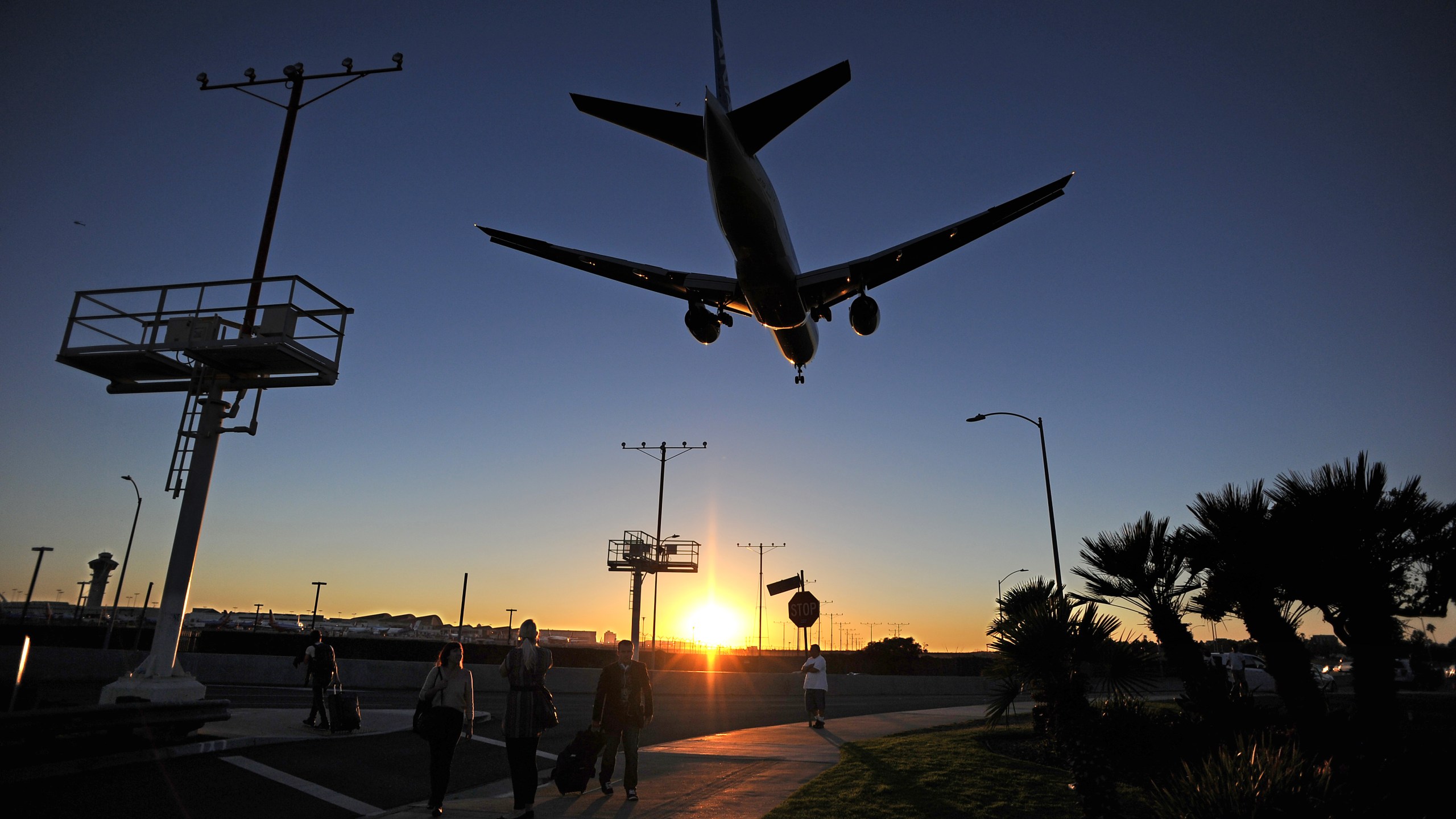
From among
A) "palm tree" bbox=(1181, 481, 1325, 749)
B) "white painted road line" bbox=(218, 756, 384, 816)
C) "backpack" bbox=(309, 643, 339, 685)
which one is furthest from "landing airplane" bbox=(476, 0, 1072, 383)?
"white painted road line" bbox=(218, 756, 384, 816)

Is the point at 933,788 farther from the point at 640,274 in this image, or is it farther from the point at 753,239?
the point at 640,274

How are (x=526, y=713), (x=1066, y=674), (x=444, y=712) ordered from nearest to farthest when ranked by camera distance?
(x=1066, y=674) → (x=526, y=713) → (x=444, y=712)

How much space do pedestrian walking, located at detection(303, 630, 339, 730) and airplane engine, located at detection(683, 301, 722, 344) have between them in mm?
11040

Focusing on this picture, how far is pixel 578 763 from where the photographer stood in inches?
345

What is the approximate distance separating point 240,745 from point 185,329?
26.1 ft

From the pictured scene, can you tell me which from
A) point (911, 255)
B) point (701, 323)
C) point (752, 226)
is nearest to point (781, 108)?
point (752, 226)

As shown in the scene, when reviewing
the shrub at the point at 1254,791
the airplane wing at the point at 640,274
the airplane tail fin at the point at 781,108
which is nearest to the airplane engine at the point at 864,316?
the airplane wing at the point at 640,274

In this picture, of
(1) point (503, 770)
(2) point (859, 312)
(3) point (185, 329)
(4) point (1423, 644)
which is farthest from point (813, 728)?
(3) point (185, 329)

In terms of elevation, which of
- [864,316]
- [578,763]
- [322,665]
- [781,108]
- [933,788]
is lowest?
[933,788]

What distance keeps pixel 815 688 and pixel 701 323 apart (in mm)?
9522

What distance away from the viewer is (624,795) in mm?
8820

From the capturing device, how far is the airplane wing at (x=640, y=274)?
18.8m

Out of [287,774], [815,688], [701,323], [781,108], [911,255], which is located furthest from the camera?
[701,323]

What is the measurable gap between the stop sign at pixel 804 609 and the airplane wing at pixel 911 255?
7.83m
